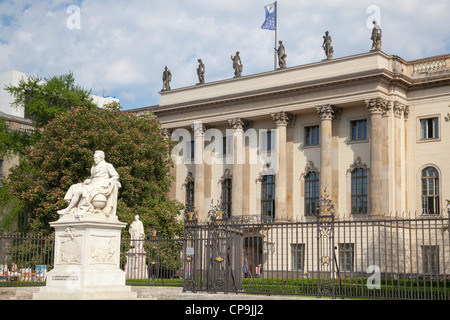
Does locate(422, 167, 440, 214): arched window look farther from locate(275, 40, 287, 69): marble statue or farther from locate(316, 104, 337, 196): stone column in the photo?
locate(275, 40, 287, 69): marble statue

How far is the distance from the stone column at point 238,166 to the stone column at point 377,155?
35.7 ft

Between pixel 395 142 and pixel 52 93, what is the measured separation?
24711mm

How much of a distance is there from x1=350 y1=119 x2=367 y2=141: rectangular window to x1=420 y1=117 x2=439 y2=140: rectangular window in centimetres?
396

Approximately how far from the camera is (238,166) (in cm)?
5209

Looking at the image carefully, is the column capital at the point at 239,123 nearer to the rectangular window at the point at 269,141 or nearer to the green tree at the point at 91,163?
the rectangular window at the point at 269,141

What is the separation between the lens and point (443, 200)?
145ft

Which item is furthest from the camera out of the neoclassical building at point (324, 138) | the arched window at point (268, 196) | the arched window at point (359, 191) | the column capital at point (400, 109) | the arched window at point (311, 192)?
the arched window at point (268, 196)

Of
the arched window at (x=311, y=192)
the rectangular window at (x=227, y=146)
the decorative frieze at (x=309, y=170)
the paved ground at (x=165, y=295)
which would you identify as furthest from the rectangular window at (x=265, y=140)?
the paved ground at (x=165, y=295)

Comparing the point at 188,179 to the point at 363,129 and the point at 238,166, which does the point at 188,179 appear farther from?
the point at 363,129

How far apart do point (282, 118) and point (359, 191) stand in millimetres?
8140

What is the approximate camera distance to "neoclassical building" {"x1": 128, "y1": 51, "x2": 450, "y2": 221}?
4512 centimetres

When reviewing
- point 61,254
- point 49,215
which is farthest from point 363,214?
point 61,254

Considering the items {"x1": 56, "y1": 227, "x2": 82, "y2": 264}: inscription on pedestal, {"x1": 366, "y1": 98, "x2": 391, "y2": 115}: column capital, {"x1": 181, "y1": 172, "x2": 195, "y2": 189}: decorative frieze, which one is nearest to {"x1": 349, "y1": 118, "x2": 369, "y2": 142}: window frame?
{"x1": 366, "y1": 98, "x2": 391, "y2": 115}: column capital

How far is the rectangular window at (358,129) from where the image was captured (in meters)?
47.5
